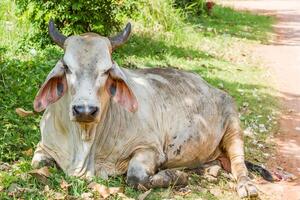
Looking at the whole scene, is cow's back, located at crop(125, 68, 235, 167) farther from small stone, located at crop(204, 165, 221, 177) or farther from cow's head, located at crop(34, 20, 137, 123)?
cow's head, located at crop(34, 20, 137, 123)

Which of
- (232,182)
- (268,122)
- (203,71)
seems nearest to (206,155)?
(232,182)

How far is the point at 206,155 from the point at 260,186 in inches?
22.7

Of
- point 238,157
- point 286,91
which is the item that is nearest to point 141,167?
point 238,157

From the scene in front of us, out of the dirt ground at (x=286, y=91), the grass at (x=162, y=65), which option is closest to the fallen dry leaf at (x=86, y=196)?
the grass at (x=162, y=65)

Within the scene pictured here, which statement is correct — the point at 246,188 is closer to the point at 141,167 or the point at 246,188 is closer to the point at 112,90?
the point at 141,167

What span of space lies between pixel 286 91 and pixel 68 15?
137 inches

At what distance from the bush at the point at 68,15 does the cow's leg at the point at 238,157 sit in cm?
389

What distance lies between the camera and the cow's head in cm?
435

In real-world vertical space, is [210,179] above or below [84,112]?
below

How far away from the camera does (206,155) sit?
5.66 metres

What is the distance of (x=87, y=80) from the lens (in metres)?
4.46

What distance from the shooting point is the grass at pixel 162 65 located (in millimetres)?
4793

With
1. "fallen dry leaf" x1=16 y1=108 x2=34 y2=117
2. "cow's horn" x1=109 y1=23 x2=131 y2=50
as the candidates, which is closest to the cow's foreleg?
"cow's horn" x1=109 y1=23 x2=131 y2=50

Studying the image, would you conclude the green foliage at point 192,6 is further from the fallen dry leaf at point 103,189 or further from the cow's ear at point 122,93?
the fallen dry leaf at point 103,189
